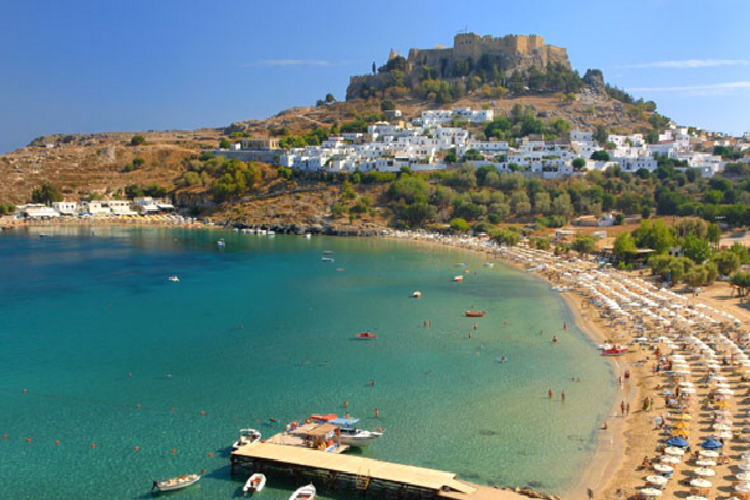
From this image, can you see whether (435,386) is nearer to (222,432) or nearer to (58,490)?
(222,432)

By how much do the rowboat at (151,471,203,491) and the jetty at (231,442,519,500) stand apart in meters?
1.09

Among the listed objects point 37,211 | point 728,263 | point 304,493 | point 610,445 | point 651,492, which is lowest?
point 304,493

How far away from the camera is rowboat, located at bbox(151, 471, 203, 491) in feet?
51.7

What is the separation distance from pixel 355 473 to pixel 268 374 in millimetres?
8748

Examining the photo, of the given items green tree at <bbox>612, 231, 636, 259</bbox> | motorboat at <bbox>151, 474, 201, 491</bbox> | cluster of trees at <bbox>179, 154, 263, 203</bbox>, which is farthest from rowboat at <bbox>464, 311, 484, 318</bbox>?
cluster of trees at <bbox>179, 154, 263, 203</bbox>

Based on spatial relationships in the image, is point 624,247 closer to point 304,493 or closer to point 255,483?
point 304,493

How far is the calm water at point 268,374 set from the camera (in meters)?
17.4

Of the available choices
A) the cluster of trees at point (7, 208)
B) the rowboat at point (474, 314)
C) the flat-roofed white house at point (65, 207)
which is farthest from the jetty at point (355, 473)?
the cluster of trees at point (7, 208)

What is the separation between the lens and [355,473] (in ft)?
52.5

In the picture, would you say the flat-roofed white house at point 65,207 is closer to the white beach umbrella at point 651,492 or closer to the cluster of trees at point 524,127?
the cluster of trees at point 524,127

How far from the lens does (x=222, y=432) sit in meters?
19.0

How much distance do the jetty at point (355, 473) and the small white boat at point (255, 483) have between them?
57 centimetres

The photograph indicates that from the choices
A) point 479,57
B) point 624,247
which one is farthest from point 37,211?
point 624,247

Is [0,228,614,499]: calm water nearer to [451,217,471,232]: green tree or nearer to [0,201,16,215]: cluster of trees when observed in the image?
[451,217,471,232]: green tree
